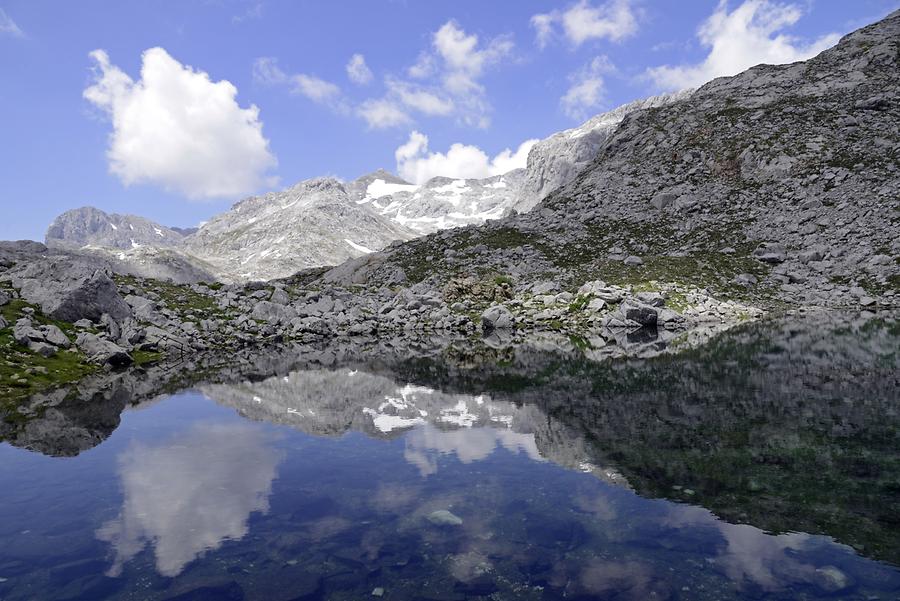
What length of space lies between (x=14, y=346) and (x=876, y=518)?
48678mm

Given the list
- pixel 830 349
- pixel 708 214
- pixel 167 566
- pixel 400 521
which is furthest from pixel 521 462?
pixel 708 214

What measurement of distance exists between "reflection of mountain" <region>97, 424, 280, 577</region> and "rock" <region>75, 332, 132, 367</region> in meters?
21.4

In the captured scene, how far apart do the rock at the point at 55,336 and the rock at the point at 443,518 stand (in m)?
39.2

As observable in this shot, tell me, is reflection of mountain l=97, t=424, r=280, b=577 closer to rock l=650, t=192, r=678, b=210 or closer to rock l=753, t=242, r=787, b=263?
rock l=753, t=242, r=787, b=263

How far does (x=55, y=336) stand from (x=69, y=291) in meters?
6.34

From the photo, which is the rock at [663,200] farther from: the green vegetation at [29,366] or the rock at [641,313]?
the green vegetation at [29,366]

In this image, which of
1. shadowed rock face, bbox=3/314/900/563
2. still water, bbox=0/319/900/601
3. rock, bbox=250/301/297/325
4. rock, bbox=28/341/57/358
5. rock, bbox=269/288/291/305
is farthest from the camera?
rock, bbox=269/288/291/305

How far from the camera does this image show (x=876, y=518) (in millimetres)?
13672

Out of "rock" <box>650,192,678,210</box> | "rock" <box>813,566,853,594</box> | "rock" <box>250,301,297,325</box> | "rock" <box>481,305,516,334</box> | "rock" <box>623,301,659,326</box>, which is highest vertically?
"rock" <box>650,192,678,210</box>

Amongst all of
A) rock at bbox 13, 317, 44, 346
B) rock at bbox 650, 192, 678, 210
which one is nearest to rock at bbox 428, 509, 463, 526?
rock at bbox 13, 317, 44, 346

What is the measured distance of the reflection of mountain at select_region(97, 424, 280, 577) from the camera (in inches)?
562

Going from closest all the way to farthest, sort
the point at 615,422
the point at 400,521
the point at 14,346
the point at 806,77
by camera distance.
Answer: the point at 400,521
the point at 615,422
the point at 14,346
the point at 806,77

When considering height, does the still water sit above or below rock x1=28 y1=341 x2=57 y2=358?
below

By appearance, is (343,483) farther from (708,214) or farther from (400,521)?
(708,214)
